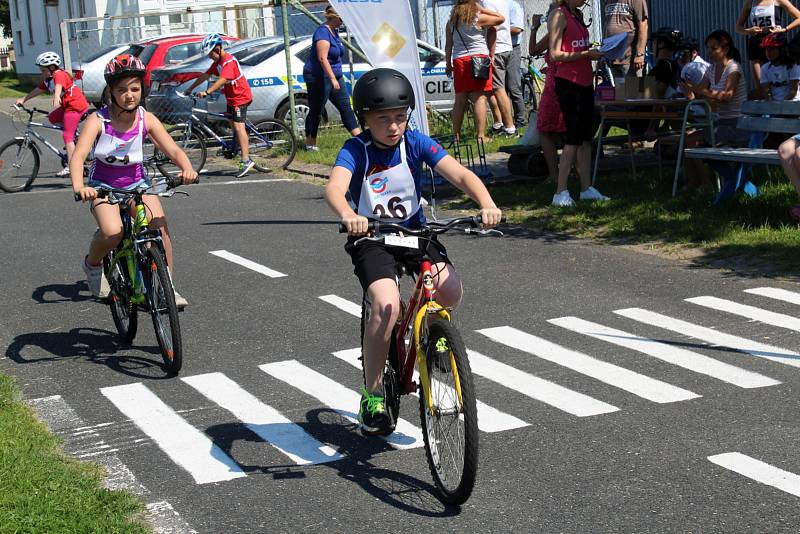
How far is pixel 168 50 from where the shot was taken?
2656 cm

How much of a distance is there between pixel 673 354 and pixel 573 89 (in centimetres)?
541

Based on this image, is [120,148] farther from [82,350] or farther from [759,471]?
[759,471]

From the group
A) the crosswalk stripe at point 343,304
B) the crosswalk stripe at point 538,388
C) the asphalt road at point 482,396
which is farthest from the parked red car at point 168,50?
the crosswalk stripe at point 538,388

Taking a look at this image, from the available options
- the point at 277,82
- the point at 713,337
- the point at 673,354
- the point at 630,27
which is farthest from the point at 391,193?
the point at 277,82

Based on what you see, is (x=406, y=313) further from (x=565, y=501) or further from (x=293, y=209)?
(x=293, y=209)

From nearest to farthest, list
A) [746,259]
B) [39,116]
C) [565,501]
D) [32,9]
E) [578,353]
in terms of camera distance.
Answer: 1. [565,501]
2. [578,353]
3. [746,259]
4. [39,116]
5. [32,9]

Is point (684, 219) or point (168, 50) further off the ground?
point (168, 50)

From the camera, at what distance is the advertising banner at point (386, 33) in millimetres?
11711

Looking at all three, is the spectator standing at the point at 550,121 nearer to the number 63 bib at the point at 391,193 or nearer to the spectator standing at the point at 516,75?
the spectator standing at the point at 516,75

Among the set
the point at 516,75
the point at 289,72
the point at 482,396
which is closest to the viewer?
the point at 482,396

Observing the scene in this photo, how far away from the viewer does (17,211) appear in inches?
575

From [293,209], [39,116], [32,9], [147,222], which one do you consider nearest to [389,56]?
[293,209]

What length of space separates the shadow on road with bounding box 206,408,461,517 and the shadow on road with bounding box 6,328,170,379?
52.8 inches

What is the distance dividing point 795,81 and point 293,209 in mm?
5367
